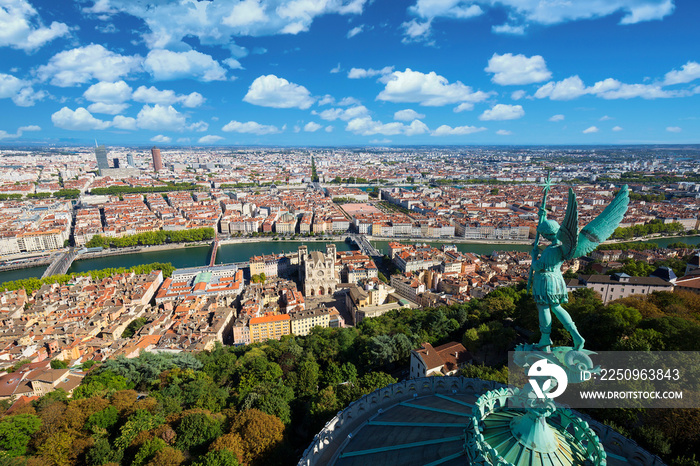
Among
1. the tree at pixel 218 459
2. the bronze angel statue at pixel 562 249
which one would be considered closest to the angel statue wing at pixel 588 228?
the bronze angel statue at pixel 562 249

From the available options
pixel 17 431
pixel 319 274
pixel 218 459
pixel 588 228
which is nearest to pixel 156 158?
pixel 319 274

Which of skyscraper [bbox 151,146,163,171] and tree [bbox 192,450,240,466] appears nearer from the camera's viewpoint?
tree [bbox 192,450,240,466]

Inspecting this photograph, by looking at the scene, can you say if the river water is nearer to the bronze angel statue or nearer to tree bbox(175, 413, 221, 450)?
tree bbox(175, 413, 221, 450)

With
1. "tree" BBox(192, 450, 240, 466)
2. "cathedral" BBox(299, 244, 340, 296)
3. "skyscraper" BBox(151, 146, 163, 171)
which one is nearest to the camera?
"tree" BBox(192, 450, 240, 466)

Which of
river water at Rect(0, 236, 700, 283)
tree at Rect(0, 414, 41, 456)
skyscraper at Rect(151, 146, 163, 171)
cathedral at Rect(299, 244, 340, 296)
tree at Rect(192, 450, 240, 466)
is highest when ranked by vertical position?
skyscraper at Rect(151, 146, 163, 171)

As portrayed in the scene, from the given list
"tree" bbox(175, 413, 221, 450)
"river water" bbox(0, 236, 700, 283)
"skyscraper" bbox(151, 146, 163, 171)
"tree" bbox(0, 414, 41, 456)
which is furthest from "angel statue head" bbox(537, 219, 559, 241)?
"skyscraper" bbox(151, 146, 163, 171)

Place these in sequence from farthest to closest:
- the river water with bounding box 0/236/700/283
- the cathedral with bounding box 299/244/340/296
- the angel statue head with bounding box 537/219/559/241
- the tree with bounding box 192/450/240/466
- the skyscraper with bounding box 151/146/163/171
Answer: the skyscraper with bounding box 151/146/163/171 < the river water with bounding box 0/236/700/283 < the cathedral with bounding box 299/244/340/296 < the tree with bounding box 192/450/240/466 < the angel statue head with bounding box 537/219/559/241

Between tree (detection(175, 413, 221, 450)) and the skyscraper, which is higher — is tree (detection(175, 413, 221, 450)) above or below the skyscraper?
below
